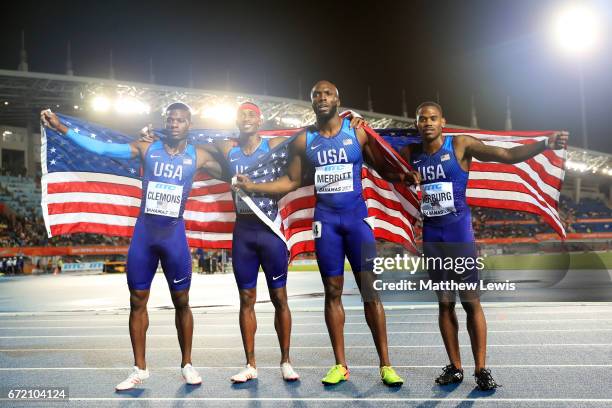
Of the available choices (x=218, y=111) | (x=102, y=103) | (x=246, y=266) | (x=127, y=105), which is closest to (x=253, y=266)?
(x=246, y=266)

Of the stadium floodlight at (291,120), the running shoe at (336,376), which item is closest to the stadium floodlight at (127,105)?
the stadium floodlight at (291,120)

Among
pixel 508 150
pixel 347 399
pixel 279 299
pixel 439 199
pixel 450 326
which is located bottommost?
pixel 347 399

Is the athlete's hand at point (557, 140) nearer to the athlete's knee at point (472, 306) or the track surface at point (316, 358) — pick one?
the athlete's knee at point (472, 306)

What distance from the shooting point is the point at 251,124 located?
17.0ft

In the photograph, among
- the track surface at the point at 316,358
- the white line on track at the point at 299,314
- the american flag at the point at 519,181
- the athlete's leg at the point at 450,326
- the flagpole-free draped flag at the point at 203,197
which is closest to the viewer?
the track surface at the point at 316,358

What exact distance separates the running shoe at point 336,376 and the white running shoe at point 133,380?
1558 millimetres

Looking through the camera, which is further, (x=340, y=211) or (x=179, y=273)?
(x=179, y=273)

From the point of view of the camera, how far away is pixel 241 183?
15.7 ft

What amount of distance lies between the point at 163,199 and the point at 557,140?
3.51m

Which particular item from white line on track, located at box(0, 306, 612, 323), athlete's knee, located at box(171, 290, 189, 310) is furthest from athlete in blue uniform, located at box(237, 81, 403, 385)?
white line on track, located at box(0, 306, 612, 323)

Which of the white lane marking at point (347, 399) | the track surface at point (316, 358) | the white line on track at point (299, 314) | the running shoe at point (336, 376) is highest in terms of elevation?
the running shoe at point (336, 376)

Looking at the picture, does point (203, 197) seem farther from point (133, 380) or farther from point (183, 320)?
point (133, 380)

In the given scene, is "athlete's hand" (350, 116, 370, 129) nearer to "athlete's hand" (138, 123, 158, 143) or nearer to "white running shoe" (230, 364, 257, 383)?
"athlete's hand" (138, 123, 158, 143)

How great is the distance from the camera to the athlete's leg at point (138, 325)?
4836 millimetres
